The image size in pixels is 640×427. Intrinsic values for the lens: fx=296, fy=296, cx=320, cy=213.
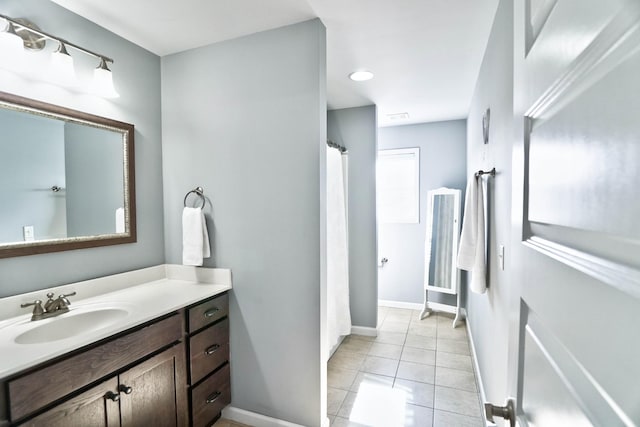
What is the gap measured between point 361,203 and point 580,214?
2920mm

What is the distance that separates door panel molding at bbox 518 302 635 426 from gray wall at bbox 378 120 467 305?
141 inches

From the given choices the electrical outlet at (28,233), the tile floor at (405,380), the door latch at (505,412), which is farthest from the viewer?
the tile floor at (405,380)

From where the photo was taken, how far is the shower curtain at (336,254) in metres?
2.65

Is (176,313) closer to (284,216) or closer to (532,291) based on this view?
(284,216)

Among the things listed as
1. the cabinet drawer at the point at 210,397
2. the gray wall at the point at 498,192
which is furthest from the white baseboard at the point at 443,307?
the cabinet drawer at the point at 210,397

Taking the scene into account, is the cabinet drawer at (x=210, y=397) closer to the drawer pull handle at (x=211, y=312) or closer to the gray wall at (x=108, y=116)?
the drawer pull handle at (x=211, y=312)

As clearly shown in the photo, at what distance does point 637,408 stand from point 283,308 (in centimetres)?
175

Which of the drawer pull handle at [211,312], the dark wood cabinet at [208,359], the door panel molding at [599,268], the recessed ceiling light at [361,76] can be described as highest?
the recessed ceiling light at [361,76]

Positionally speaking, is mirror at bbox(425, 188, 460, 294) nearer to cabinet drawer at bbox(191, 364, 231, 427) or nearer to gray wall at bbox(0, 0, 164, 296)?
cabinet drawer at bbox(191, 364, 231, 427)

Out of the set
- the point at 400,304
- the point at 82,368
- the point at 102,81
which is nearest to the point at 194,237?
the point at 82,368

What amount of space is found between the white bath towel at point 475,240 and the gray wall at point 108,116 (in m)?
2.24

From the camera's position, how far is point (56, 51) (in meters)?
1.58

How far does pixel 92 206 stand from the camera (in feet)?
5.96

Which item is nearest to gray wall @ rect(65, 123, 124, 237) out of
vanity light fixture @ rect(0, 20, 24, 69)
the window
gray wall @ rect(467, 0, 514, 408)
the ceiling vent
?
vanity light fixture @ rect(0, 20, 24, 69)
